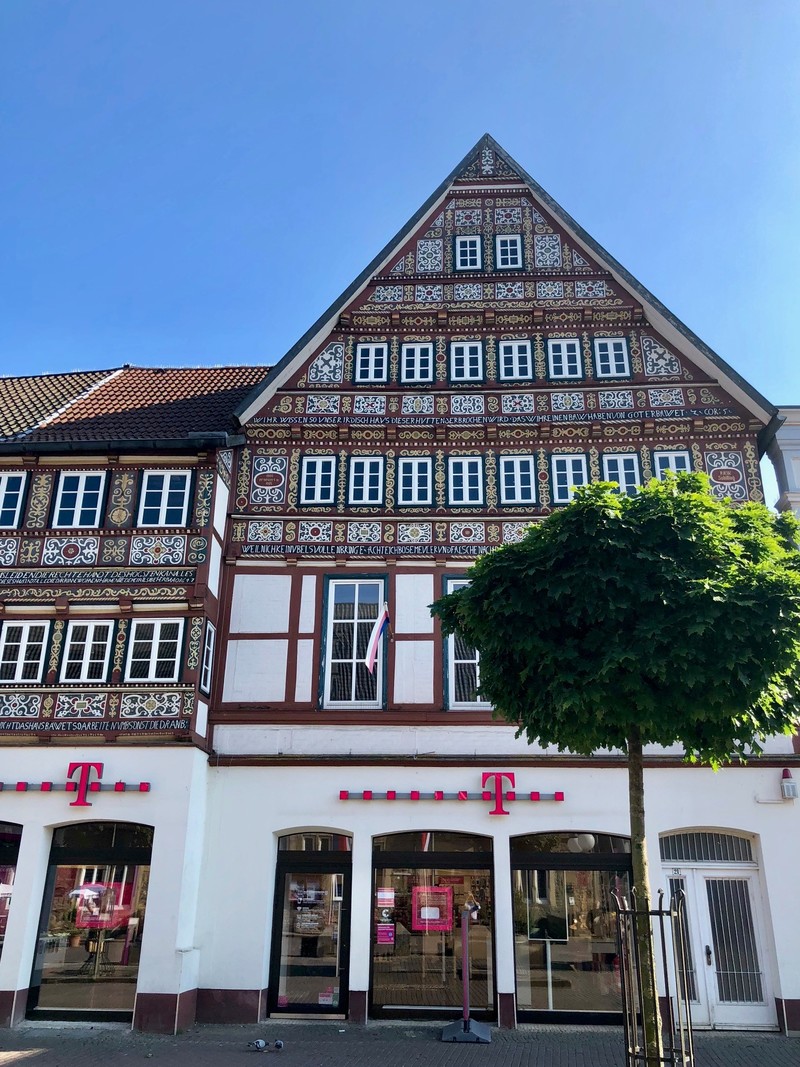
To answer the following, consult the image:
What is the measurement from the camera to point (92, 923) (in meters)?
15.2

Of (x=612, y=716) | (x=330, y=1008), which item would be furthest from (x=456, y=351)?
(x=330, y=1008)

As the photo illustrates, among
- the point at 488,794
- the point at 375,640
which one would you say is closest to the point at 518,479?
the point at 375,640

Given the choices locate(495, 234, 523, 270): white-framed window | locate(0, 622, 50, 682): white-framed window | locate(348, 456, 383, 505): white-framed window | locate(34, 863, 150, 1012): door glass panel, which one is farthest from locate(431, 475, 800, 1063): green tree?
locate(495, 234, 523, 270): white-framed window

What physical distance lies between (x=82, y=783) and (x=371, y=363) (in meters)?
9.95

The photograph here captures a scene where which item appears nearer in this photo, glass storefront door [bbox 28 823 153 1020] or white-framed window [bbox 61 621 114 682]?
glass storefront door [bbox 28 823 153 1020]

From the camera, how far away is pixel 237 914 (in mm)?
15430

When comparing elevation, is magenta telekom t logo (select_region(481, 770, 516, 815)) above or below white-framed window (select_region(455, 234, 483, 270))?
below

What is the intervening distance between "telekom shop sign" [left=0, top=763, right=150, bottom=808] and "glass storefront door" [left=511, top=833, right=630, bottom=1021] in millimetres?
6685

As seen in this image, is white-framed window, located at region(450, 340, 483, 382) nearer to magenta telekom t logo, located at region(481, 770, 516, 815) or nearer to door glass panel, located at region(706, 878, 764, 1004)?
magenta telekom t logo, located at region(481, 770, 516, 815)

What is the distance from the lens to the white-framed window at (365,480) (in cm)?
1808

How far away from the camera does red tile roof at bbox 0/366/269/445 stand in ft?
59.1

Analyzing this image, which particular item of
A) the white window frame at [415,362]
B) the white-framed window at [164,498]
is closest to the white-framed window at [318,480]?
the white-framed window at [164,498]

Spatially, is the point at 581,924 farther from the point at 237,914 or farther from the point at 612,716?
the point at 612,716

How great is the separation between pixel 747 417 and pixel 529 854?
Answer: 936 cm
